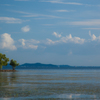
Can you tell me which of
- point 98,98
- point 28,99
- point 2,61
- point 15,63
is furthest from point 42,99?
point 15,63

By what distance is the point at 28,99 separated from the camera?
23.4 metres

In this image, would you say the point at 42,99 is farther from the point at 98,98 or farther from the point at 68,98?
the point at 98,98

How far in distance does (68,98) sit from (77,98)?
939mm

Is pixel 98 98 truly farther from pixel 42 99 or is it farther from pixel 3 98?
pixel 3 98

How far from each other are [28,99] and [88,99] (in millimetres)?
6074

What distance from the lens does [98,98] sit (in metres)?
24.0

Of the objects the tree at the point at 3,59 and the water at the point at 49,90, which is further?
the tree at the point at 3,59

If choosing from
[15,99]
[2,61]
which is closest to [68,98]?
[15,99]

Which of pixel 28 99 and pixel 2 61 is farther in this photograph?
pixel 2 61

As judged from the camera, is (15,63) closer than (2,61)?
No

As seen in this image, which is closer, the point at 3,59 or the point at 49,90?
the point at 49,90

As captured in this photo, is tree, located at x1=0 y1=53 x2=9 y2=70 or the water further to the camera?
tree, located at x1=0 y1=53 x2=9 y2=70

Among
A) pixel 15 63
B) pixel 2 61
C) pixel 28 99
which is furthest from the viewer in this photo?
pixel 15 63

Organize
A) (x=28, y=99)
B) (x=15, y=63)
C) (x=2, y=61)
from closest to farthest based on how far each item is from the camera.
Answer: (x=28, y=99) → (x=2, y=61) → (x=15, y=63)
